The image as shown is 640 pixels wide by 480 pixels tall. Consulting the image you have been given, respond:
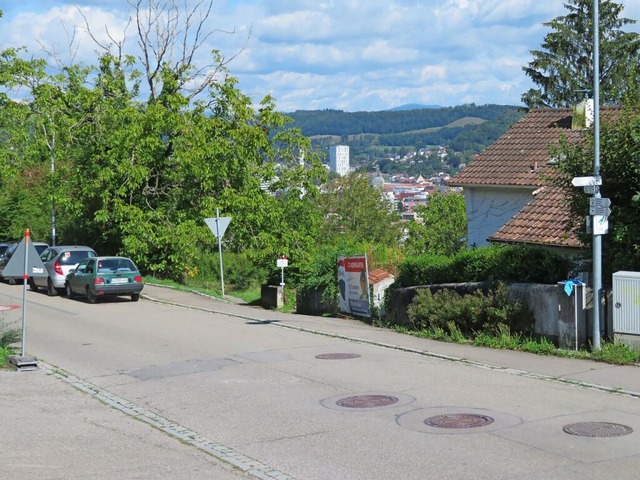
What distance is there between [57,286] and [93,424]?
21136 mm

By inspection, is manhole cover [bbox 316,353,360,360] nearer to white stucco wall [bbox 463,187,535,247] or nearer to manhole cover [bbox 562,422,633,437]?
manhole cover [bbox 562,422,633,437]

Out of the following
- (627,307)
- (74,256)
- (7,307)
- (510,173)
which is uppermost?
(510,173)

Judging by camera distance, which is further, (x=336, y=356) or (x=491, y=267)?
(x=491, y=267)

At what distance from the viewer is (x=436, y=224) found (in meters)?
63.6

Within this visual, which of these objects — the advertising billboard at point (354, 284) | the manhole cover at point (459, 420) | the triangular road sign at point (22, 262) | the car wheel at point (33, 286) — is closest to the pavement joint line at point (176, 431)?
the triangular road sign at point (22, 262)

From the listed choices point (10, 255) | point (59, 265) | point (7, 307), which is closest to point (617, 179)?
point (7, 307)

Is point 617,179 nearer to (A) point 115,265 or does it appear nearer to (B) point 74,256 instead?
(A) point 115,265

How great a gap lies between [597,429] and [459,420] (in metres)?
1.55

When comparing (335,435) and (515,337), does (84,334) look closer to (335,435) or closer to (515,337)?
(515,337)

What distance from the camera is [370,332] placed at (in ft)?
63.6

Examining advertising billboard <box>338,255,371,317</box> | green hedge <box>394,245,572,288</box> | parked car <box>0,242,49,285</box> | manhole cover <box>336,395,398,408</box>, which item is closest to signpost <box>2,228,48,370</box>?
manhole cover <box>336,395,398,408</box>

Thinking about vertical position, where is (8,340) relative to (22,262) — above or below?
below

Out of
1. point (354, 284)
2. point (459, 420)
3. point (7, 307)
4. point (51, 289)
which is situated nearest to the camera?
point (459, 420)

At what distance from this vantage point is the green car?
2778 centimetres
